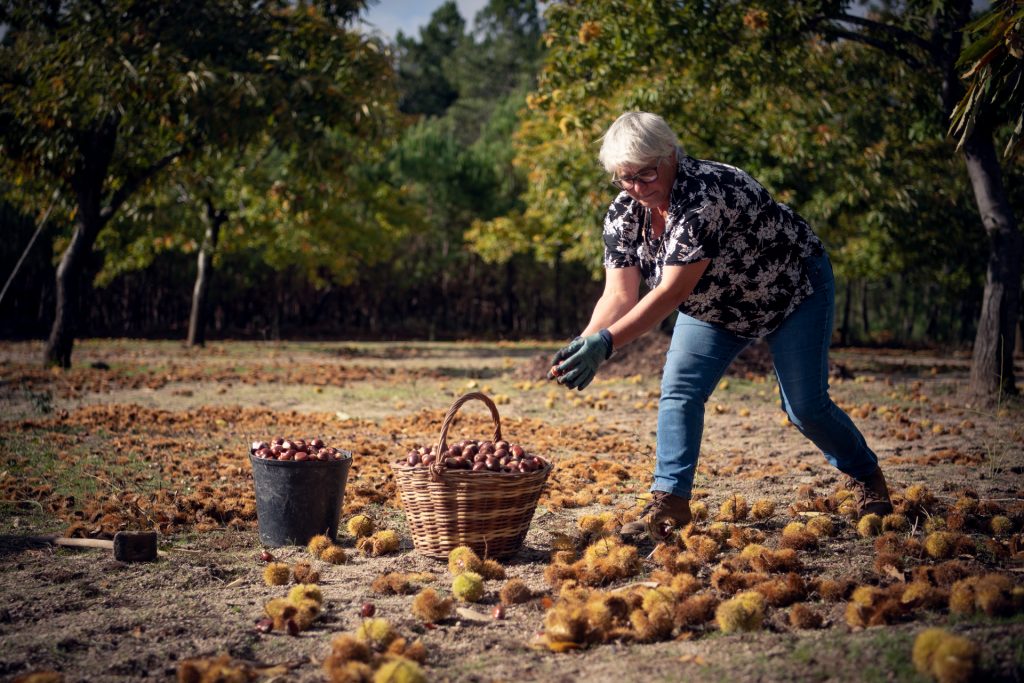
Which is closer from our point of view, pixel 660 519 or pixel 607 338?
pixel 607 338

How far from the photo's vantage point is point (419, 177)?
27984 mm

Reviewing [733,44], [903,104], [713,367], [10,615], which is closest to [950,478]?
[713,367]

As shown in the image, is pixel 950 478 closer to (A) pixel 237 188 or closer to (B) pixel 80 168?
(B) pixel 80 168

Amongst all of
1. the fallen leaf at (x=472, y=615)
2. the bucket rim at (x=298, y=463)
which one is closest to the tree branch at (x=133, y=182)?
the bucket rim at (x=298, y=463)

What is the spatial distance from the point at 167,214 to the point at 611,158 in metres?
17.0

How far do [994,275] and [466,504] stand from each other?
827 centimetres

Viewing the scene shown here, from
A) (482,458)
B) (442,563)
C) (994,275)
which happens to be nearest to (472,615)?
(442,563)

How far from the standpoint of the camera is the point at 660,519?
395 cm

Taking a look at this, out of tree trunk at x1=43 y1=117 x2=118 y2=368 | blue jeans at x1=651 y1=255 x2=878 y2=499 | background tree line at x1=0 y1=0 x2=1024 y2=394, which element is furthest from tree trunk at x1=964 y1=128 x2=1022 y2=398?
tree trunk at x1=43 y1=117 x2=118 y2=368

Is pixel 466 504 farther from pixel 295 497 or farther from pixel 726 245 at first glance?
pixel 726 245

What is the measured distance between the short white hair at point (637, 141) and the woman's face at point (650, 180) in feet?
0.11

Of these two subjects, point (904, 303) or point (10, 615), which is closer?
point (10, 615)

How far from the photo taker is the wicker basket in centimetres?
370

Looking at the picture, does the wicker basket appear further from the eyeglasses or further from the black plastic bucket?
the eyeglasses
